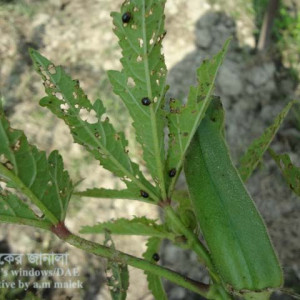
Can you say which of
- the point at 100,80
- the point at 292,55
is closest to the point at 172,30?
the point at 100,80

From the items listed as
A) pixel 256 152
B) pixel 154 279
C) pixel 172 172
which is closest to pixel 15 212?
pixel 172 172

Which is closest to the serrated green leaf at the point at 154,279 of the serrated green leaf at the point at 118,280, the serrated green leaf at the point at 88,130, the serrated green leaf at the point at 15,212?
the serrated green leaf at the point at 118,280

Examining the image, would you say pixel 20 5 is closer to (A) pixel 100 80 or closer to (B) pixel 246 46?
(A) pixel 100 80

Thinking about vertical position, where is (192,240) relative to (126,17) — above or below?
below

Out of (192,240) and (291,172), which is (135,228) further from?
(291,172)

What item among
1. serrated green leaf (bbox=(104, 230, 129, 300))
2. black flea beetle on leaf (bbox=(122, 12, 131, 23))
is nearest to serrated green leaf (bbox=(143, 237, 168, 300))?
serrated green leaf (bbox=(104, 230, 129, 300))

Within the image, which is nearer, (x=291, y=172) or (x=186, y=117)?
(x=186, y=117)

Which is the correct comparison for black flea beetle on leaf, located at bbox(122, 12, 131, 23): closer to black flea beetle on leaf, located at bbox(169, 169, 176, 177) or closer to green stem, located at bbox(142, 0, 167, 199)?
green stem, located at bbox(142, 0, 167, 199)
